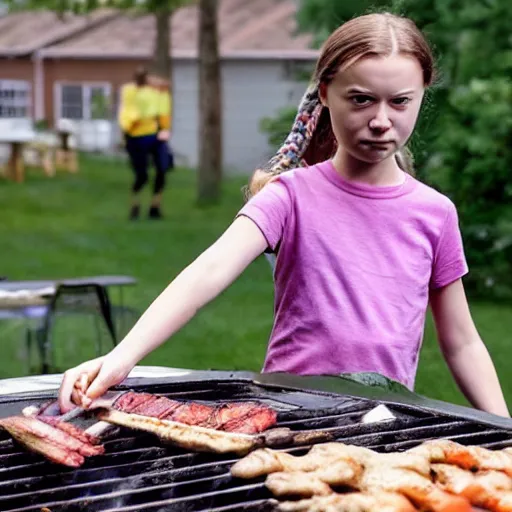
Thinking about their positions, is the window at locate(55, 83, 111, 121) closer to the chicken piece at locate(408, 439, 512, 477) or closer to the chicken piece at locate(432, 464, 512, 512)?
the chicken piece at locate(408, 439, 512, 477)

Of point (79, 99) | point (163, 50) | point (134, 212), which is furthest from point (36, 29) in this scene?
point (134, 212)

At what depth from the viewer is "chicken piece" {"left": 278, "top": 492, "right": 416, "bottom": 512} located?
81.7 inches

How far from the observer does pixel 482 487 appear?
2.21 meters

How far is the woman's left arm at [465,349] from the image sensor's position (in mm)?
2955

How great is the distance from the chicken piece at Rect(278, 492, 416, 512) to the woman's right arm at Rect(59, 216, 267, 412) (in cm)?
45

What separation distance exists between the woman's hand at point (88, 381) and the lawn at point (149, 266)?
4.23m

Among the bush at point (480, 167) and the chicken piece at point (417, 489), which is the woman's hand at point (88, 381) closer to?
the chicken piece at point (417, 489)

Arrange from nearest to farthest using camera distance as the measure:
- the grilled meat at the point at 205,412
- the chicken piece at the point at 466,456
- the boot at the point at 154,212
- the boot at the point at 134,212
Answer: the chicken piece at the point at 466,456, the grilled meat at the point at 205,412, the boot at the point at 154,212, the boot at the point at 134,212

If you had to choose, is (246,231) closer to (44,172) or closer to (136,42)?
(44,172)

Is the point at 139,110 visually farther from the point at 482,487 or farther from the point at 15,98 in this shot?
the point at 15,98

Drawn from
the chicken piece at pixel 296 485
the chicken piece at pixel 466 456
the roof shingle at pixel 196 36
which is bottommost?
the roof shingle at pixel 196 36

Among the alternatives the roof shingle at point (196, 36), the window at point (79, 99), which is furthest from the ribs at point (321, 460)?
the window at point (79, 99)

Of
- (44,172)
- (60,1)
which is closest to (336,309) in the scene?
(60,1)

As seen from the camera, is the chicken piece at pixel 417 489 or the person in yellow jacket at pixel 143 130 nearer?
the chicken piece at pixel 417 489
